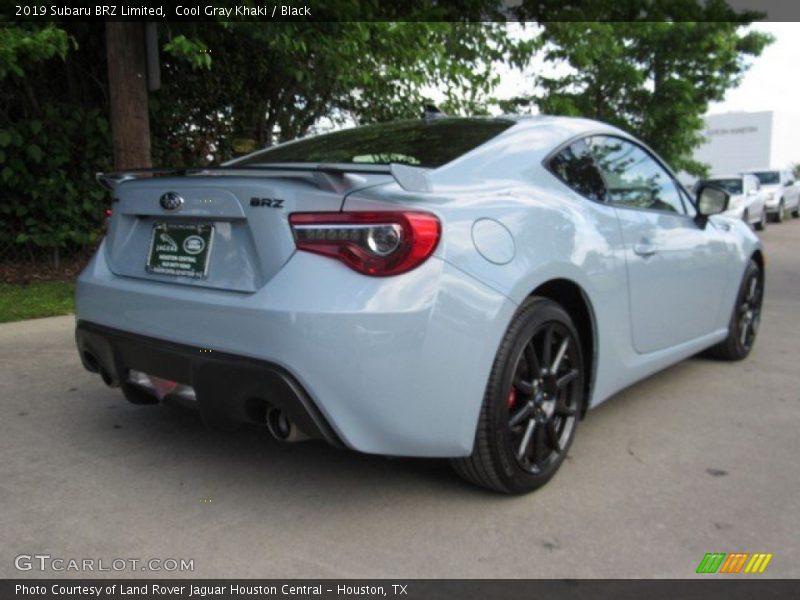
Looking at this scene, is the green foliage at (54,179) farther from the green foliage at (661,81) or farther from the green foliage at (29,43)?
the green foliage at (661,81)

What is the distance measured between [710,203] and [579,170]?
1302mm

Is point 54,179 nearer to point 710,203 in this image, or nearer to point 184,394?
point 184,394

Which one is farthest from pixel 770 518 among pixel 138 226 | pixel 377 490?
pixel 138 226

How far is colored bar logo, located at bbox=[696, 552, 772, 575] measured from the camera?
2256 mm

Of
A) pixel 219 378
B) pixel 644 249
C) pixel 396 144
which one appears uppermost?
pixel 396 144

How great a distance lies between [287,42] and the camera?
657 cm

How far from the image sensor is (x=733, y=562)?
90.4 inches

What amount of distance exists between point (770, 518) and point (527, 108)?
14.3 metres

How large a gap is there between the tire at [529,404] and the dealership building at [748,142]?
57.9m

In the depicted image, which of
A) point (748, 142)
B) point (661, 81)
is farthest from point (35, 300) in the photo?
point (748, 142)

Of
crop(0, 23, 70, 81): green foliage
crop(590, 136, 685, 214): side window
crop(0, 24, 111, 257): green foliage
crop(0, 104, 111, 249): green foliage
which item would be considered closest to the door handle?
crop(590, 136, 685, 214): side window

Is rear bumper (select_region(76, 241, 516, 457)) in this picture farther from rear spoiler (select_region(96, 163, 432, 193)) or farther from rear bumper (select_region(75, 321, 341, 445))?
rear spoiler (select_region(96, 163, 432, 193))

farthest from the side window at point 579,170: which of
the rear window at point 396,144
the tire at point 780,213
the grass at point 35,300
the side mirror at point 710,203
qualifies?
the tire at point 780,213
